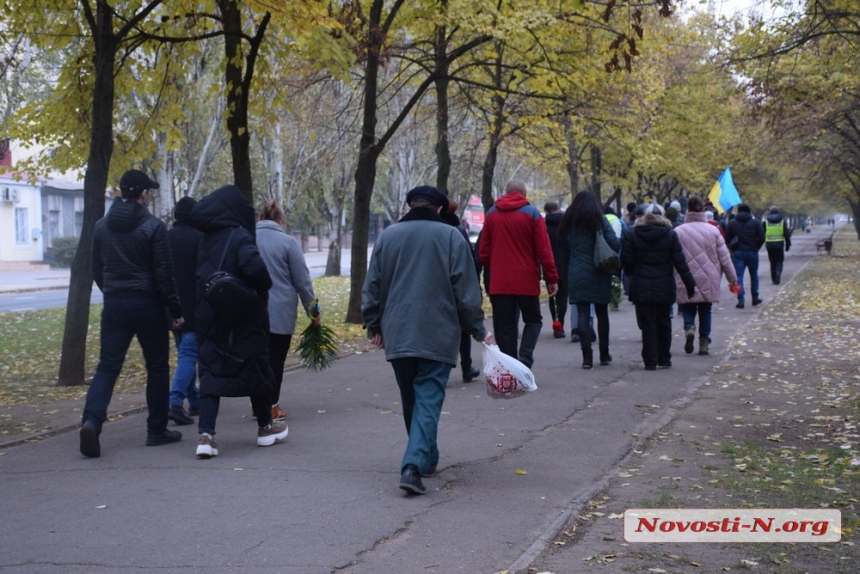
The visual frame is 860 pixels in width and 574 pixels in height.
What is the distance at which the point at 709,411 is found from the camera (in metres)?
9.44

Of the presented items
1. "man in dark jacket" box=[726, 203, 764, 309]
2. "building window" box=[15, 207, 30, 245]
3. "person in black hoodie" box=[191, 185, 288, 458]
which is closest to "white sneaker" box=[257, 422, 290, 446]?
"person in black hoodie" box=[191, 185, 288, 458]

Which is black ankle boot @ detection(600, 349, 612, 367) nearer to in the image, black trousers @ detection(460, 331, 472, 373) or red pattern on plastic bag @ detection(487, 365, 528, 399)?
black trousers @ detection(460, 331, 472, 373)

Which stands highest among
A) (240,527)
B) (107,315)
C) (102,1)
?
(102,1)

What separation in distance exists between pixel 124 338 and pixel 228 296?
1.07 m

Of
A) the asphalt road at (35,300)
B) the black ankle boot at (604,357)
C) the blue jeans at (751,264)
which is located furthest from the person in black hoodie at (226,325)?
the asphalt road at (35,300)

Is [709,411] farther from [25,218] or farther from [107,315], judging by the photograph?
[25,218]

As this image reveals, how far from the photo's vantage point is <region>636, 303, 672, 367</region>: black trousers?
12.0 metres

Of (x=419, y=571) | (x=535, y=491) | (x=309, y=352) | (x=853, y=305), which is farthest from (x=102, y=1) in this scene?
(x=853, y=305)

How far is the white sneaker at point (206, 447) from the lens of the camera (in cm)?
738

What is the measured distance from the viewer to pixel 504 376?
6844 mm

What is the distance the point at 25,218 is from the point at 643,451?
49.0 metres

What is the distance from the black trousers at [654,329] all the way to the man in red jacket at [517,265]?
194 centimetres

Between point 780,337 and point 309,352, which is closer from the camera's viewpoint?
point 309,352

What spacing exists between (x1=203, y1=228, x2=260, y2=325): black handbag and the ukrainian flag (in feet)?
71.0
